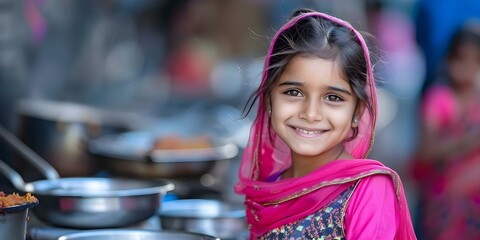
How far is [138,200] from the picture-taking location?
243cm

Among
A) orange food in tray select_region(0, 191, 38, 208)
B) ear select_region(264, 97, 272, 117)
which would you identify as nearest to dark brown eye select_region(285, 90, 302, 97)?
ear select_region(264, 97, 272, 117)

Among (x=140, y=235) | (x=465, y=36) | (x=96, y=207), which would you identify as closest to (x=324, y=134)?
(x=140, y=235)

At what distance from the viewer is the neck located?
7.43 feet

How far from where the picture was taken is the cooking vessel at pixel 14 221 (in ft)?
5.89

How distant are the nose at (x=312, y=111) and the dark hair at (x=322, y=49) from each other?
0.10 m

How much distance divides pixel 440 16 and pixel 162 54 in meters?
5.14

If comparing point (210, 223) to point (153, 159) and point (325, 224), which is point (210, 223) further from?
point (153, 159)

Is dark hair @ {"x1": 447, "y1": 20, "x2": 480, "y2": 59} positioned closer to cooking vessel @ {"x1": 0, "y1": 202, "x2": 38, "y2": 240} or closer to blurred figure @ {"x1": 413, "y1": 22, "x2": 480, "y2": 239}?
blurred figure @ {"x1": 413, "y1": 22, "x2": 480, "y2": 239}

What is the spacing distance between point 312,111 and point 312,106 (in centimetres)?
1

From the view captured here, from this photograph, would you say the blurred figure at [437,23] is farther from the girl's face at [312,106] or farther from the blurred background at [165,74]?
the girl's face at [312,106]

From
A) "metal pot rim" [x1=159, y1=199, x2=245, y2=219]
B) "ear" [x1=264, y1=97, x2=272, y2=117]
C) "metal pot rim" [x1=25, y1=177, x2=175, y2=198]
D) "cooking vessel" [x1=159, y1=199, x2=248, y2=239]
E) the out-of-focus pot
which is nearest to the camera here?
"ear" [x1=264, y1=97, x2=272, y2=117]

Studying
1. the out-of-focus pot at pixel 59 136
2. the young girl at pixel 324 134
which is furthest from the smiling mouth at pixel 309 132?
the out-of-focus pot at pixel 59 136

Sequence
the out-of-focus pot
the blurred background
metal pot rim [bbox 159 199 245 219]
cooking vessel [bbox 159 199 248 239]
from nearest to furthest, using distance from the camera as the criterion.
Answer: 1. cooking vessel [bbox 159 199 248 239]
2. metal pot rim [bbox 159 199 245 219]
3. the blurred background
4. the out-of-focus pot

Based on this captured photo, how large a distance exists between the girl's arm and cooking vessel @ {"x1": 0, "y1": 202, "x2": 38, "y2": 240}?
2.32 feet
